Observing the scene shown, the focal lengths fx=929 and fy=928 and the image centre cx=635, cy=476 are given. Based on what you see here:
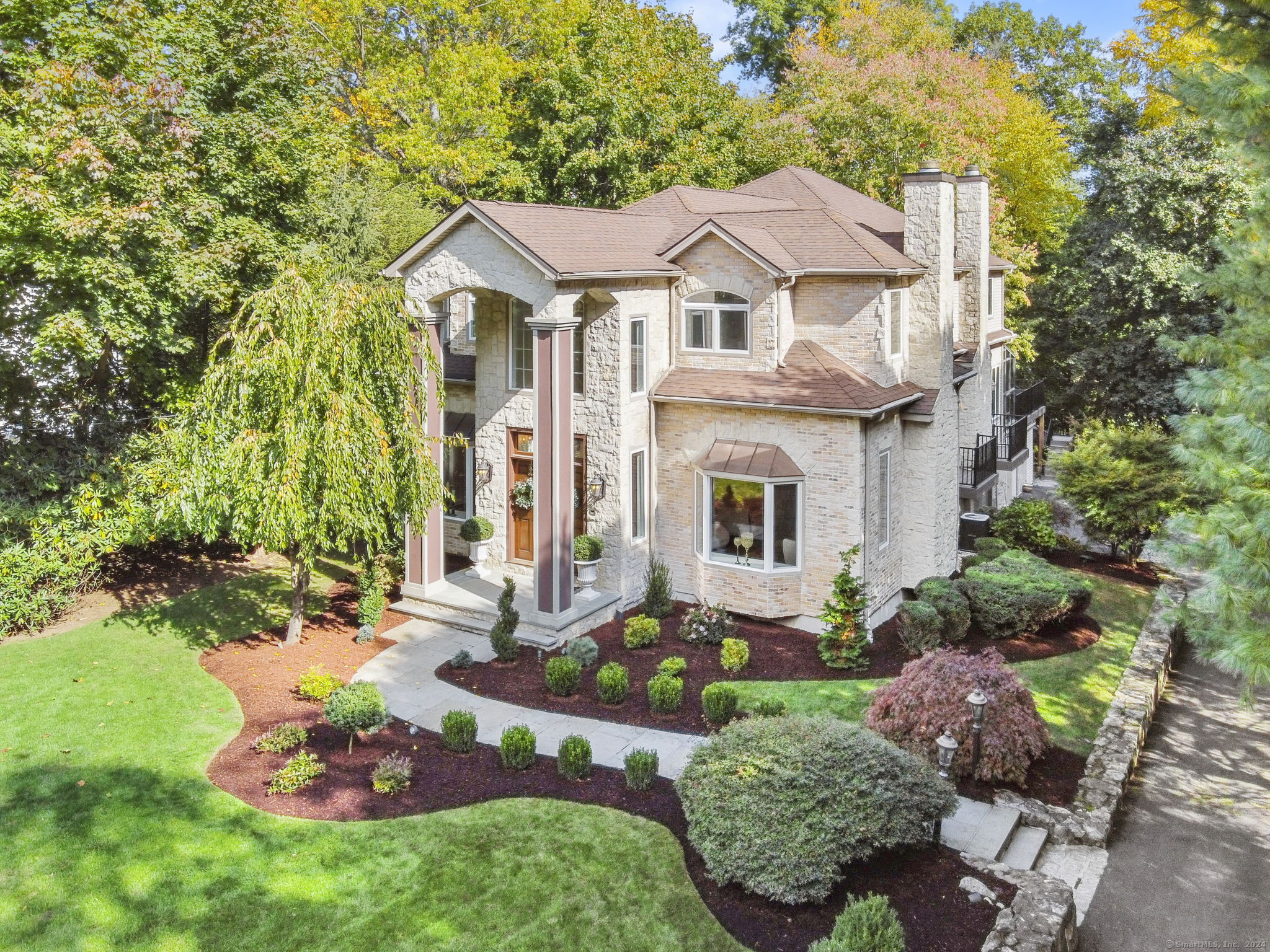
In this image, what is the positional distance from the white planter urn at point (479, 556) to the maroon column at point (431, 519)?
98 cm

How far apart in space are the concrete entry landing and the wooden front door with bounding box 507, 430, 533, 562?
1.95ft

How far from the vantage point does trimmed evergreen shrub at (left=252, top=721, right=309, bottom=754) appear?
12047 millimetres

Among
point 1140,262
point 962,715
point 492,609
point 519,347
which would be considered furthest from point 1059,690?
point 1140,262

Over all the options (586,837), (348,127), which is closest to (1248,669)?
(586,837)

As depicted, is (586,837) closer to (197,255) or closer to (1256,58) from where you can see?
(1256,58)

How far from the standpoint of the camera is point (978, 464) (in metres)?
21.5

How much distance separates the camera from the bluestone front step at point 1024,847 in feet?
Answer: 32.5

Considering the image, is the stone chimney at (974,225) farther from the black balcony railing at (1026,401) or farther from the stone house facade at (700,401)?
the black balcony railing at (1026,401)

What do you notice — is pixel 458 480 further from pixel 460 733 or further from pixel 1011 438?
pixel 1011 438

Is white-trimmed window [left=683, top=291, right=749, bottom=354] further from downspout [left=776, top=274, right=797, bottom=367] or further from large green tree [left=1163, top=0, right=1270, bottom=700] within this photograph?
large green tree [left=1163, top=0, right=1270, bottom=700]

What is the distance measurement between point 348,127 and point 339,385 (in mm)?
10930

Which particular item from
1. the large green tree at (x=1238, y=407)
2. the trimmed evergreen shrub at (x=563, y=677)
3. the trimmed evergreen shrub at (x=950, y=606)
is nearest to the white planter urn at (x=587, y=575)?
the trimmed evergreen shrub at (x=563, y=677)

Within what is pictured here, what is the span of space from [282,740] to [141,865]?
8.62ft

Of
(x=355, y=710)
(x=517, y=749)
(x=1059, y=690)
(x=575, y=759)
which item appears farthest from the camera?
(x=1059, y=690)
